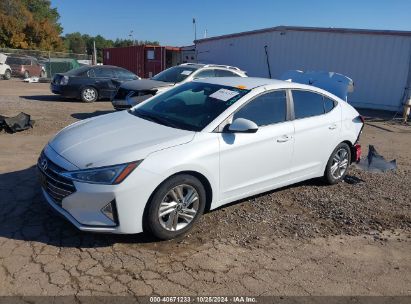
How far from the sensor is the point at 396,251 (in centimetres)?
416

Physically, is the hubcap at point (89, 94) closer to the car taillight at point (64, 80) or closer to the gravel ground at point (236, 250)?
the car taillight at point (64, 80)

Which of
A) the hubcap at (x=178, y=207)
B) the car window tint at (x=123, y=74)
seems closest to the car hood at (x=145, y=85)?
the car window tint at (x=123, y=74)

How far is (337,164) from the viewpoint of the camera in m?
5.86

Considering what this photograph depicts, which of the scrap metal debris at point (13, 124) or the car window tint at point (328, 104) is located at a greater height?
the car window tint at point (328, 104)

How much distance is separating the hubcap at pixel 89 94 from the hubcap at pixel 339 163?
10.6 meters

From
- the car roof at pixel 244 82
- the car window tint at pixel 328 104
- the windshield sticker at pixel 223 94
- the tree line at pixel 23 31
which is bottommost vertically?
the car window tint at pixel 328 104

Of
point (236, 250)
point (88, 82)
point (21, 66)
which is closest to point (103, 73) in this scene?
point (88, 82)

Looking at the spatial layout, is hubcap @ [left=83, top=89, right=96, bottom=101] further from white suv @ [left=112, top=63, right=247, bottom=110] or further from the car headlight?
the car headlight

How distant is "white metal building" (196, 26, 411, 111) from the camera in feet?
50.9

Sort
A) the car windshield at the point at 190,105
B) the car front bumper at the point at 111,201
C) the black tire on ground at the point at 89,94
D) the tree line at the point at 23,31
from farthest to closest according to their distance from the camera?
the tree line at the point at 23,31
the black tire on ground at the point at 89,94
the car windshield at the point at 190,105
the car front bumper at the point at 111,201

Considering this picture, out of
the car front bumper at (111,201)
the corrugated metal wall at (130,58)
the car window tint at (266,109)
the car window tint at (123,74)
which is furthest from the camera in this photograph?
the corrugated metal wall at (130,58)

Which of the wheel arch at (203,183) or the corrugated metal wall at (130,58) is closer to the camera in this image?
the wheel arch at (203,183)

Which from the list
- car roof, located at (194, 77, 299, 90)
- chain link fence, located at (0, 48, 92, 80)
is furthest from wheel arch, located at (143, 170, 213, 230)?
chain link fence, located at (0, 48, 92, 80)

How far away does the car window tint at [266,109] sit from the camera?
4.57 metres
